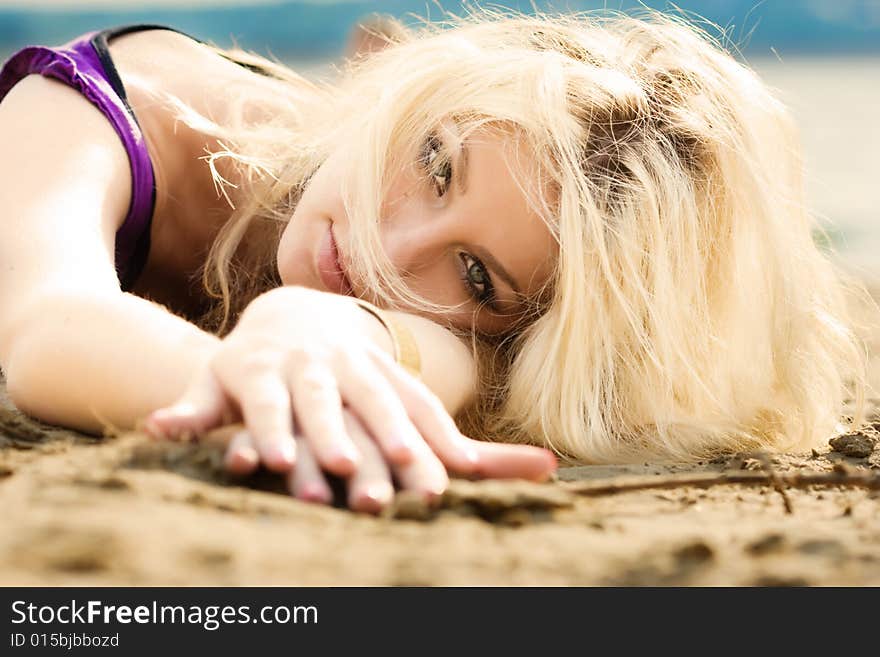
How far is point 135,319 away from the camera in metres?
1.44

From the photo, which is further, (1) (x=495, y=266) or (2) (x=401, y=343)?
(1) (x=495, y=266)

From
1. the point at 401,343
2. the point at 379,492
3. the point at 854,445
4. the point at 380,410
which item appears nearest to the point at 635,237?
the point at 854,445

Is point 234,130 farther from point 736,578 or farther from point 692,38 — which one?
point 736,578

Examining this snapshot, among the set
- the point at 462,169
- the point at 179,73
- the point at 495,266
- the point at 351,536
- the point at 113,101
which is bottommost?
the point at 351,536

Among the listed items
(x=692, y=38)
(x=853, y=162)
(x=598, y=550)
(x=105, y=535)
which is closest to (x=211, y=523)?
(x=105, y=535)

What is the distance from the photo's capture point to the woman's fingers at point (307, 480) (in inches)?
41.6

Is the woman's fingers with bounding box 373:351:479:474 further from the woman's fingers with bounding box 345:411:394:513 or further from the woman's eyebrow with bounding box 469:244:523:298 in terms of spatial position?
the woman's eyebrow with bounding box 469:244:523:298

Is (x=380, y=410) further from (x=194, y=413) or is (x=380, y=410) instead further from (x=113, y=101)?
(x=113, y=101)

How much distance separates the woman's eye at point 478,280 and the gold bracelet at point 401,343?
1.42ft

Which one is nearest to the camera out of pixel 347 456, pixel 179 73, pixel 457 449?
pixel 347 456

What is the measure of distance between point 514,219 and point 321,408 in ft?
3.04

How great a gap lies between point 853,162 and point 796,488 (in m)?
8.06

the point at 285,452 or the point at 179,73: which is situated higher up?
the point at 179,73

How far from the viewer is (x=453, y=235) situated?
1912mm
